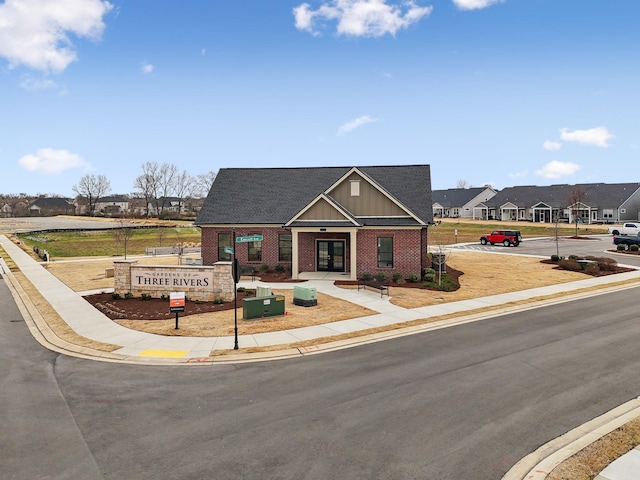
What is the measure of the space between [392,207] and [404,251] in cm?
296

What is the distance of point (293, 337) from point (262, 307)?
3.15 metres

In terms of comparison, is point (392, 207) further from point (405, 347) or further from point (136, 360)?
point (136, 360)

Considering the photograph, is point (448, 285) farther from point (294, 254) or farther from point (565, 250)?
point (565, 250)

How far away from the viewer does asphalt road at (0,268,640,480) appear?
7.36 m

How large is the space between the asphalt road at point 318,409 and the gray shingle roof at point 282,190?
16.1 meters

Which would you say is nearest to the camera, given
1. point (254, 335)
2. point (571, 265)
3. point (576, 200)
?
point (254, 335)

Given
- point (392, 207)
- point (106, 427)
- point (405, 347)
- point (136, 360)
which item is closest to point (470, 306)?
point (405, 347)

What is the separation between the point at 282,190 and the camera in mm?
32500

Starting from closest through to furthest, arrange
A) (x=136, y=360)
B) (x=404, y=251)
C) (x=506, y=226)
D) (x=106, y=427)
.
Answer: (x=106, y=427)
(x=136, y=360)
(x=404, y=251)
(x=506, y=226)

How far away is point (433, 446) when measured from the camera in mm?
7852

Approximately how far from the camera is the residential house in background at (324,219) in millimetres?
26781

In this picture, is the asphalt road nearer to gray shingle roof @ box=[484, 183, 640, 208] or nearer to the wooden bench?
the wooden bench

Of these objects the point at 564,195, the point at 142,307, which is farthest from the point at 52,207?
the point at 142,307

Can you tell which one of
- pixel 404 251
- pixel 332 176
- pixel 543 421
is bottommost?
pixel 543 421
